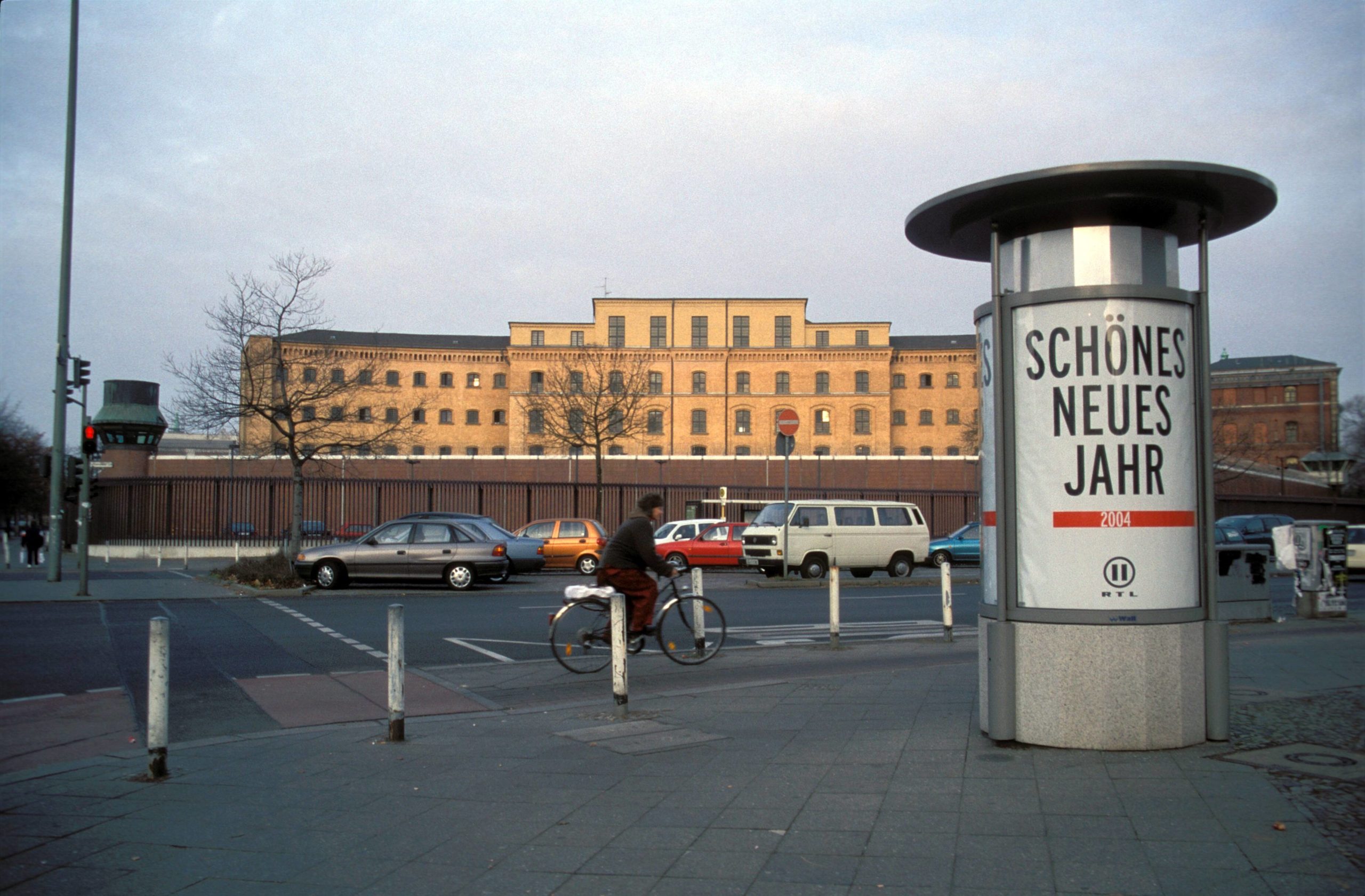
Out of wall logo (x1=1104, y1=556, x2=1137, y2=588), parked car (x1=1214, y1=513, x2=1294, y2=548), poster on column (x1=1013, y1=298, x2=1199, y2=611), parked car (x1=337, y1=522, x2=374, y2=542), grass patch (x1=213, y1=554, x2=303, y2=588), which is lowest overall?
grass patch (x1=213, y1=554, x2=303, y2=588)

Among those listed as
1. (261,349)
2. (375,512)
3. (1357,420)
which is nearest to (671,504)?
(375,512)

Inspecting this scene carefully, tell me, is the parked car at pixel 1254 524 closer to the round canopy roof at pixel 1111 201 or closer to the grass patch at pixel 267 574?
the grass patch at pixel 267 574

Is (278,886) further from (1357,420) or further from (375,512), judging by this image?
(1357,420)

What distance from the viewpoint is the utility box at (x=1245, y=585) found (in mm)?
15891

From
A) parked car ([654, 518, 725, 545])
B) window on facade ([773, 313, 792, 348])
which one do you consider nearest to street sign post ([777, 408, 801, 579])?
parked car ([654, 518, 725, 545])

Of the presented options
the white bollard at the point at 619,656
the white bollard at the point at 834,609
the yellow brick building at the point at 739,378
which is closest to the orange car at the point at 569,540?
the white bollard at the point at 834,609

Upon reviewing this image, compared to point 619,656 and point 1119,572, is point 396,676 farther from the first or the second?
point 1119,572

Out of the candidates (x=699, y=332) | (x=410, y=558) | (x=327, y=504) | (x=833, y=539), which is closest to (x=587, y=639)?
(x=410, y=558)

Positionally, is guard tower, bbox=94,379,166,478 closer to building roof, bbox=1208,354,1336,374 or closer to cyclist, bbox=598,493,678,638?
cyclist, bbox=598,493,678,638

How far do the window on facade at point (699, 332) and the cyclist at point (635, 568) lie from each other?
6658cm

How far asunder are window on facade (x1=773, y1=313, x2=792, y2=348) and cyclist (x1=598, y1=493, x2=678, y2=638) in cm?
6782

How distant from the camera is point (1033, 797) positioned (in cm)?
560

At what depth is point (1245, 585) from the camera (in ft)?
52.5

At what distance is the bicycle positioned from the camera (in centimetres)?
1073
